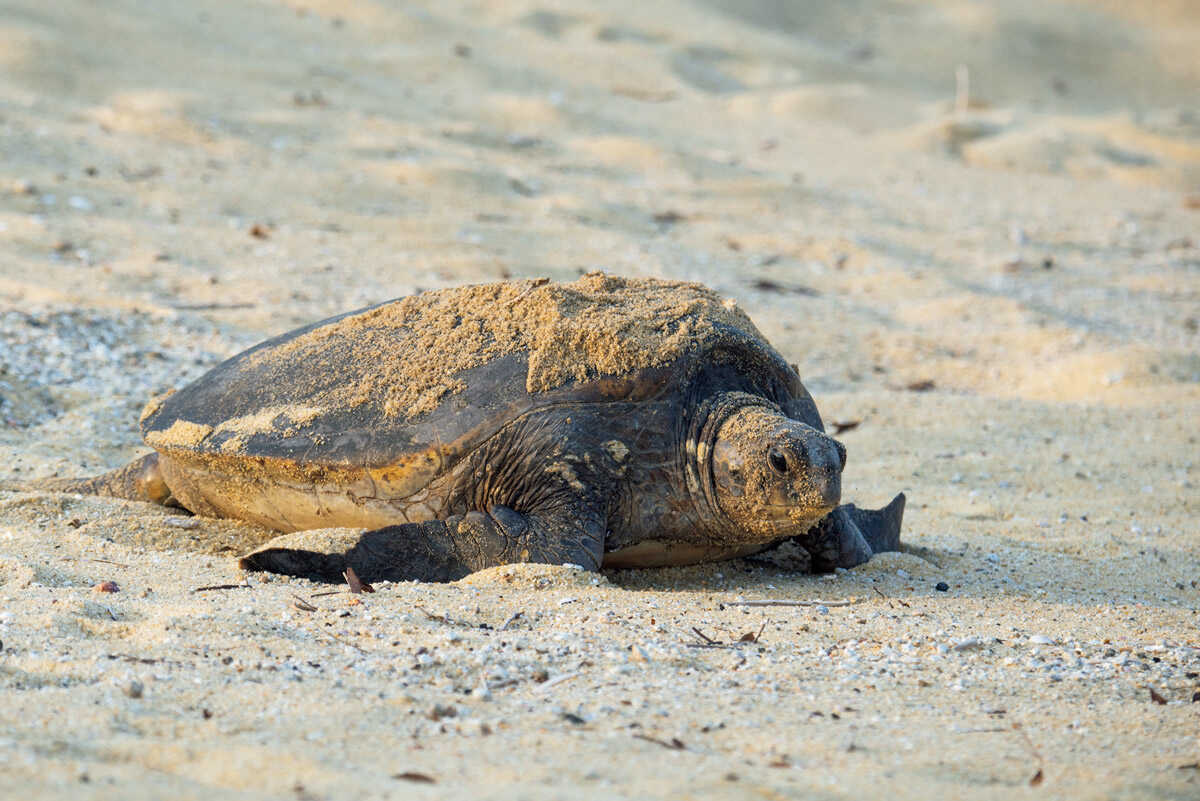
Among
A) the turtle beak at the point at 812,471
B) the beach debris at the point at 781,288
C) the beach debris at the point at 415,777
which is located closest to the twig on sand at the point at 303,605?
the beach debris at the point at 415,777

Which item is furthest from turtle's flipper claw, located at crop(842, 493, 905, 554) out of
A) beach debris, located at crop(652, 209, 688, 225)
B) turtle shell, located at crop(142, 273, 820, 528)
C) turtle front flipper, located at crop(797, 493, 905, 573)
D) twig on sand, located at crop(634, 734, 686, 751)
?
beach debris, located at crop(652, 209, 688, 225)

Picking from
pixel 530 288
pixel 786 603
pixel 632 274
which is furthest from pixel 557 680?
pixel 632 274

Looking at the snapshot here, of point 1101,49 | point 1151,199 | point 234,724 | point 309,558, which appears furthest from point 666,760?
point 1101,49

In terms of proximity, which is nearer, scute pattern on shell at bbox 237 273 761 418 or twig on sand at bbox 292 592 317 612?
twig on sand at bbox 292 592 317 612

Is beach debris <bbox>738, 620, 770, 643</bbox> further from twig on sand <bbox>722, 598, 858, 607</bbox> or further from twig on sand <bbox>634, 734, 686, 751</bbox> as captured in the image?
twig on sand <bbox>634, 734, 686, 751</bbox>

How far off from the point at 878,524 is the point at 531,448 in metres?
1.29

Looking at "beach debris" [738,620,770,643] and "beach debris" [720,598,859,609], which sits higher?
"beach debris" [738,620,770,643]

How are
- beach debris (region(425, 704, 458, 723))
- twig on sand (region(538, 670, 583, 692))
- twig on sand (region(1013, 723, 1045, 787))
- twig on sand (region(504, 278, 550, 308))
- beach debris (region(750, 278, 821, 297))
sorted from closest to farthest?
twig on sand (region(1013, 723, 1045, 787))
beach debris (region(425, 704, 458, 723))
twig on sand (region(538, 670, 583, 692))
twig on sand (region(504, 278, 550, 308))
beach debris (region(750, 278, 821, 297))

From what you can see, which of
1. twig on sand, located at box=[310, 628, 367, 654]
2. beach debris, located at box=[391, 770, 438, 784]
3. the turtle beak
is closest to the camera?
beach debris, located at box=[391, 770, 438, 784]

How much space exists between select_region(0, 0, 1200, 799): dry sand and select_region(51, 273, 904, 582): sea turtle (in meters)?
0.17

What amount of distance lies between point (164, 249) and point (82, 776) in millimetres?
5958

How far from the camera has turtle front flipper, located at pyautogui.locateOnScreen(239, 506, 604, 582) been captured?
3.30 meters

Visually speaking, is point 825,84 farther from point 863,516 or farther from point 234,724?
point 234,724

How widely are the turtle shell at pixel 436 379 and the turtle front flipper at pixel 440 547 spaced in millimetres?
238
